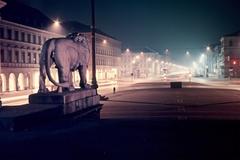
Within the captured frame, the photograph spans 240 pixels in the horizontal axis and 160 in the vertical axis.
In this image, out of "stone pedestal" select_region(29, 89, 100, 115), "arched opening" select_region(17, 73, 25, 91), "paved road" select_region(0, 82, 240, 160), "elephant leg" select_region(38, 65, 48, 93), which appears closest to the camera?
"paved road" select_region(0, 82, 240, 160)

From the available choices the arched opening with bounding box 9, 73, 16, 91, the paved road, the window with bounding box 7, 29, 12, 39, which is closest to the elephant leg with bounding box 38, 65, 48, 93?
the paved road

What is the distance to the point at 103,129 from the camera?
13.5 meters

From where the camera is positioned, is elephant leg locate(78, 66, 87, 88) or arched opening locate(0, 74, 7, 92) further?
arched opening locate(0, 74, 7, 92)

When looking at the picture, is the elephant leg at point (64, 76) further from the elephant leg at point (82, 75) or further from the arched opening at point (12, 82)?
the arched opening at point (12, 82)

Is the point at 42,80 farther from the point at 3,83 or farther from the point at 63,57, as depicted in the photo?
the point at 3,83

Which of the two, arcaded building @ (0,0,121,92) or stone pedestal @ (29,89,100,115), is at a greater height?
arcaded building @ (0,0,121,92)

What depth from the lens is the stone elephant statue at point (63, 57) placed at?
1449 cm

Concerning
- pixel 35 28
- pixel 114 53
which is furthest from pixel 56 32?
pixel 114 53

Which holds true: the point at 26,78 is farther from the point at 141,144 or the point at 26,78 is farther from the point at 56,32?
the point at 141,144

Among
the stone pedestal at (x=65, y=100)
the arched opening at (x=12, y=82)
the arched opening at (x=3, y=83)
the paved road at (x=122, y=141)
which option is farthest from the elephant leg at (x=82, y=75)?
the arched opening at (x=12, y=82)

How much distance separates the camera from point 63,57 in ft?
48.7

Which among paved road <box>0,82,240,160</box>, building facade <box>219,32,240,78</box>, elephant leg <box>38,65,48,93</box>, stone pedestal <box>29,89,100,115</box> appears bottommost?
paved road <box>0,82,240,160</box>

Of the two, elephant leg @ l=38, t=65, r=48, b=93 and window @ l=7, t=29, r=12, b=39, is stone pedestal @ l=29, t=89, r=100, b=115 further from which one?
window @ l=7, t=29, r=12, b=39

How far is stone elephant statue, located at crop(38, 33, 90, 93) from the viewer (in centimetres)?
1449
